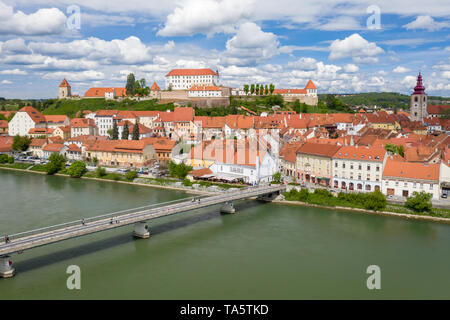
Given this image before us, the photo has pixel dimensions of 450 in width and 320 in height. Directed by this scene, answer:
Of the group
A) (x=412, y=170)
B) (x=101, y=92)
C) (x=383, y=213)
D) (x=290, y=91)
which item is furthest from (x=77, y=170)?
(x=290, y=91)

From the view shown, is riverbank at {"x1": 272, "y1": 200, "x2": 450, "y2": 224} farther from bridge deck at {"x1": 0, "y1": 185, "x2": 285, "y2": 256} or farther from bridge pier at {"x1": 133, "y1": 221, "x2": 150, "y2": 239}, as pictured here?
bridge pier at {"x1": 133, "y1": 221, "x2": 150, "y2": 239}

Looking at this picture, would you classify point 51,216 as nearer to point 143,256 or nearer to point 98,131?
point 143,256

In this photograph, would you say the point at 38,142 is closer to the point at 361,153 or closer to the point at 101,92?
the point at 101,92

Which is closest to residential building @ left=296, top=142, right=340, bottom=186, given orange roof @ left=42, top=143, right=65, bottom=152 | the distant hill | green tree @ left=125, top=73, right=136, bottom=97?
orange roof @ left=42, top=143, right=65, bottom=152

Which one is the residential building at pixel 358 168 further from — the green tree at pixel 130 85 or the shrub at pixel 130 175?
the green tree at pixel 130 85
